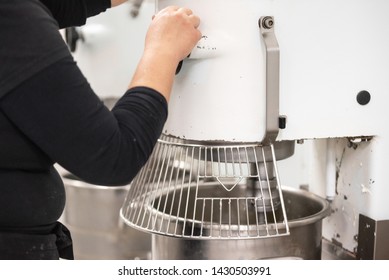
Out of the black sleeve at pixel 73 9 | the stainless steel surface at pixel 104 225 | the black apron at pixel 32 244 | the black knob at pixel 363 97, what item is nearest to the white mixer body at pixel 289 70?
the black knob at pixel 363 97

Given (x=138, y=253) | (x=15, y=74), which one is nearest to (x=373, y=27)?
(x=15, y=74)

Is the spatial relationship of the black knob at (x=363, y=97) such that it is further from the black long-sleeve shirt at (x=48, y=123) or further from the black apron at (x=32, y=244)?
the black apron at (x=32, y=244)

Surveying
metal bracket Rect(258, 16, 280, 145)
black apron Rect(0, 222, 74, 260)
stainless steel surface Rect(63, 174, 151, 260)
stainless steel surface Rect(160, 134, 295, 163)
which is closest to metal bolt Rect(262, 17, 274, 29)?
metal bracket Rect(258, 16, 280, 145)

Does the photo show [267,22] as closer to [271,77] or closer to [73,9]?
[271,77]

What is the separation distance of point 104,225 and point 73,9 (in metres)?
1.14

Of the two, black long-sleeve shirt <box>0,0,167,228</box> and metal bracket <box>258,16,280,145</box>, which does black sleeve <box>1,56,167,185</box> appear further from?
metal bracket <box>258,16,280,145</box>

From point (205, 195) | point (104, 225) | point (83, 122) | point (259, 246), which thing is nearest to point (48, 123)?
point (83, 122)

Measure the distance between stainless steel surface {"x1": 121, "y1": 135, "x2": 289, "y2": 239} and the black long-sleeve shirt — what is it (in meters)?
0.22

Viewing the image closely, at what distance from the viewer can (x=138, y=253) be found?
207cm

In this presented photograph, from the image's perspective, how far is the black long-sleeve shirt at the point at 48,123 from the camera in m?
0.77

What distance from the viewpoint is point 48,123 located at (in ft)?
2.59
